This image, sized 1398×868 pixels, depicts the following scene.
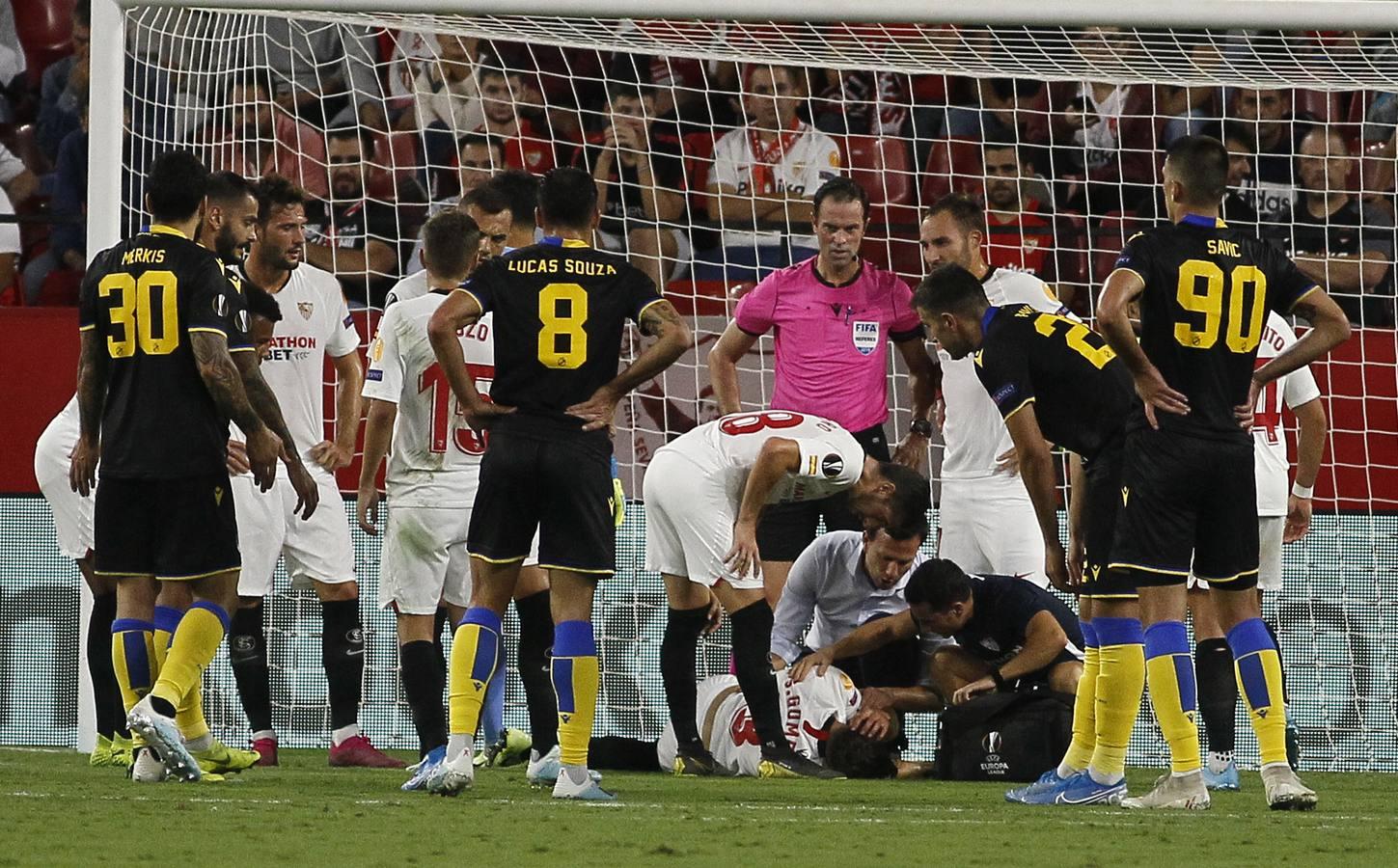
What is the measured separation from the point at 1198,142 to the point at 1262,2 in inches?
97.2

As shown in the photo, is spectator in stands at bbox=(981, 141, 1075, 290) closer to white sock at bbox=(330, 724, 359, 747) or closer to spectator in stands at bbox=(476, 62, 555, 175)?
spectator in stands at bbox=(476, 62, 555, 175)

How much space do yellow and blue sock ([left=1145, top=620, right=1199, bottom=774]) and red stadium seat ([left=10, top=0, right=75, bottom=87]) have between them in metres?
9.07

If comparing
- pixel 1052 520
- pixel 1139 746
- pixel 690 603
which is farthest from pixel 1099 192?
pixel 1052 520

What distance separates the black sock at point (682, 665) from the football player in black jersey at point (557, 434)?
1528 millimetres

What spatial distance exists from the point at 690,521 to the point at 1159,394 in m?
2.23

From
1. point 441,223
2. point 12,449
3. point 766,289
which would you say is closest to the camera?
point 441,223

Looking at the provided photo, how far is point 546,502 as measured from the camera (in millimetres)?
6207

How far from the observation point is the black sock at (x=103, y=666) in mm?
7828

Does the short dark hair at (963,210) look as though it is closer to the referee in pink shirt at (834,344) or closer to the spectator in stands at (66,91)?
the referee in pink shirt at (834,344)

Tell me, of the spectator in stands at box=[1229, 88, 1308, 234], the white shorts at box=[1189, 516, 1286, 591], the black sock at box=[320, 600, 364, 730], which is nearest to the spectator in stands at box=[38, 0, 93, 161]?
the black sock at box=[320, 600, 364, 730]

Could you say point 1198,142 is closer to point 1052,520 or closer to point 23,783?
point 1052,520

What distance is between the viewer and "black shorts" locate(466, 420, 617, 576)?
6.15 metres

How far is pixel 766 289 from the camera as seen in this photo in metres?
8.61

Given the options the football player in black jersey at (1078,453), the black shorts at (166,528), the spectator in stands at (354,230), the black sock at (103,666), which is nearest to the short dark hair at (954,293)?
the football player in black jersey at (1078,453)
